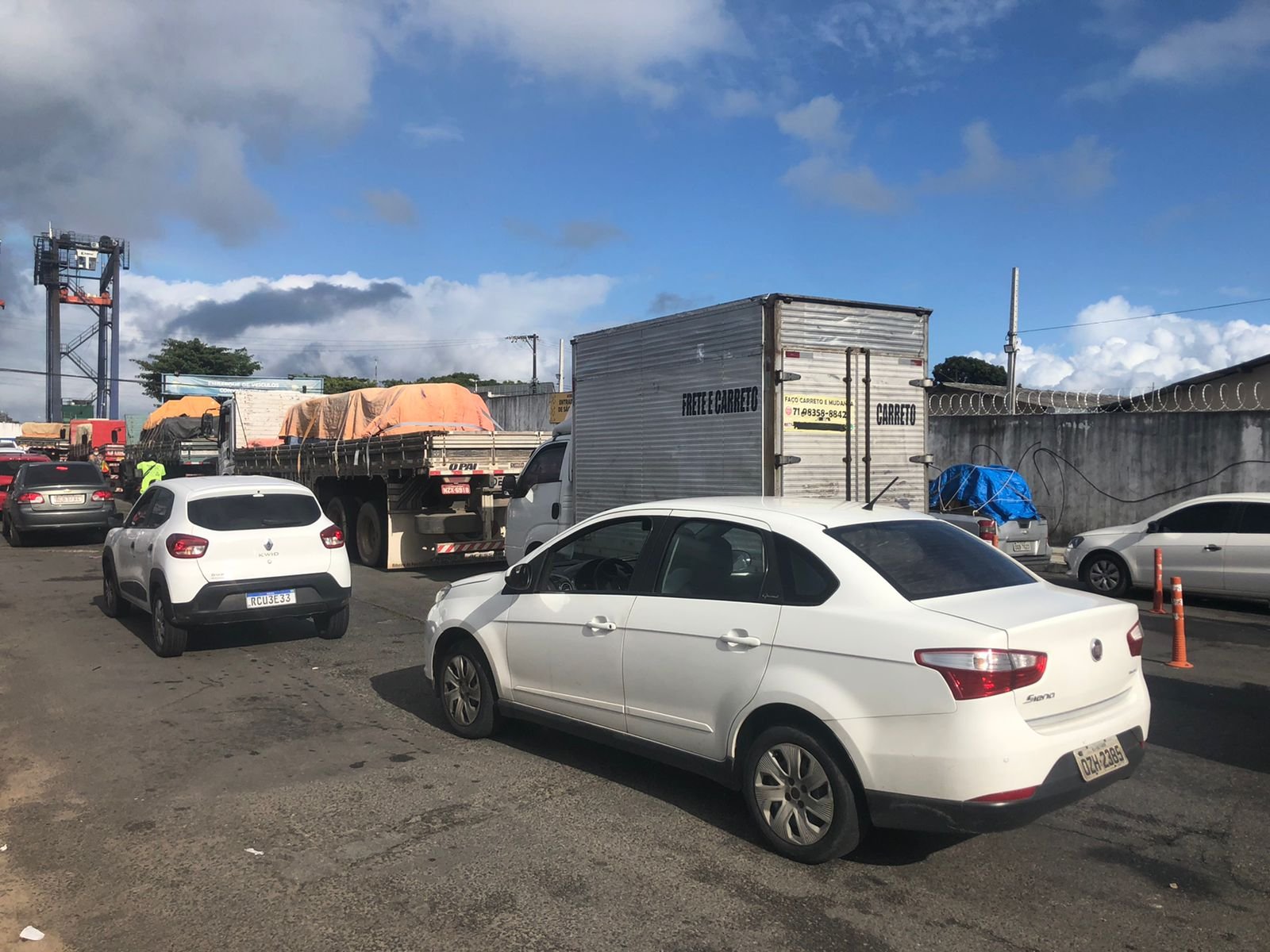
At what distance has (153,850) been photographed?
4.55 m

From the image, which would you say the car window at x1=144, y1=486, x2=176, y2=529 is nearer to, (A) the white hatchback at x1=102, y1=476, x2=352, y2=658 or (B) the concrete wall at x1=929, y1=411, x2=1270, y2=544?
(A) the white hatchback at x1=102, y1=476, x2=352, y2=658

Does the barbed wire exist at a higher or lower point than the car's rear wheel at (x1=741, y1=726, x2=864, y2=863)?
higher

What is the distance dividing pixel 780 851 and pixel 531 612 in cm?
202

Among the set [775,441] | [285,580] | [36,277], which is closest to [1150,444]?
[775,441]

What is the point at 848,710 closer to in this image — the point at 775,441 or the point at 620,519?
the point at 620,519

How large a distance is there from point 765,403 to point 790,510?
150 inches

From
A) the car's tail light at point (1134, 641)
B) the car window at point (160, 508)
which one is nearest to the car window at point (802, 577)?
the car's tail light at point (1134, 641)

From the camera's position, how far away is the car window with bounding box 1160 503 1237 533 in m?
11.3

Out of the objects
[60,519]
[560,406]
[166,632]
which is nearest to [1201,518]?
[166,632]

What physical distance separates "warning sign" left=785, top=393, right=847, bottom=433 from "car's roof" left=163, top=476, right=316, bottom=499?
4.66 meters

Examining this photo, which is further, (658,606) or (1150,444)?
(1150,444)

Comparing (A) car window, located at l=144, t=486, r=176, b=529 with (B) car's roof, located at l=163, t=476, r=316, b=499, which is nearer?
(B) car's roof, located at l=163, t=476, r=316, b=499

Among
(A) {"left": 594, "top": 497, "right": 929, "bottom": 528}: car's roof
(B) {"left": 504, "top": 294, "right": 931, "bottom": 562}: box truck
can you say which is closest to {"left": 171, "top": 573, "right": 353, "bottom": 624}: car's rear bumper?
(B) {"left": 504, "top": 294, "right": 931, "bottom": 562}: box truck

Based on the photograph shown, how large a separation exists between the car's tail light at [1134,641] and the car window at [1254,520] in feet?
25.5
